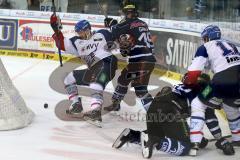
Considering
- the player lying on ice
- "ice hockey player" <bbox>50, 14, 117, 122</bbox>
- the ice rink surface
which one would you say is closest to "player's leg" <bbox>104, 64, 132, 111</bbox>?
the ice rink surface

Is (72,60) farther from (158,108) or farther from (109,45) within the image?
(158,108)

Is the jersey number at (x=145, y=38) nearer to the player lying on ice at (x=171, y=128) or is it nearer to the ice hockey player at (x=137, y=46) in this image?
the ice hockey player at (x=137, y=46)

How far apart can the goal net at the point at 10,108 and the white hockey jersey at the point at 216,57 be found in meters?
1.92

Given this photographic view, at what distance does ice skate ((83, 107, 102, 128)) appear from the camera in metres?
5.80

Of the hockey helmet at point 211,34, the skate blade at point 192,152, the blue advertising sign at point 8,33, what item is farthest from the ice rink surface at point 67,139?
the blue advertising sign at point 8,33

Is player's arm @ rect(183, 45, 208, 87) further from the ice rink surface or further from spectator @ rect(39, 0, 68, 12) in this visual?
spectator @ rect(39, 0, 68, 12)

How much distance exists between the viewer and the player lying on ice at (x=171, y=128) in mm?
4684

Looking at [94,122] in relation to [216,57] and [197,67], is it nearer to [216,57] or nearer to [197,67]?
[197,67]

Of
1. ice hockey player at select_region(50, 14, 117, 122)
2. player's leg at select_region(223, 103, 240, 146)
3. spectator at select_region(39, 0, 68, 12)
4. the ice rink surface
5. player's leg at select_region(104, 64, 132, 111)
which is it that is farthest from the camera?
spectator at select_region(39, 0, 68, 12)

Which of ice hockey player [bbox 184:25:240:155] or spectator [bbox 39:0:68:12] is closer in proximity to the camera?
ice hockey player [bbox 184:25:240:155]

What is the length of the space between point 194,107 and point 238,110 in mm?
517

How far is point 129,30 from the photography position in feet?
20.1

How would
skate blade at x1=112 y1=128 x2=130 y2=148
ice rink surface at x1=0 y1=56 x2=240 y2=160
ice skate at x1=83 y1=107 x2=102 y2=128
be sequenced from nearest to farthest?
ice rink surface at x1=0 y1=56 x2=240 y2=160, skate blade at x1=112 y1=128 x2=130 y2=148, ice skate at x1=83 y1=107 x2=102 y2=128

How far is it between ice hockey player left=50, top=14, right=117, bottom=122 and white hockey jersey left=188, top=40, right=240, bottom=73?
1.47 metres
